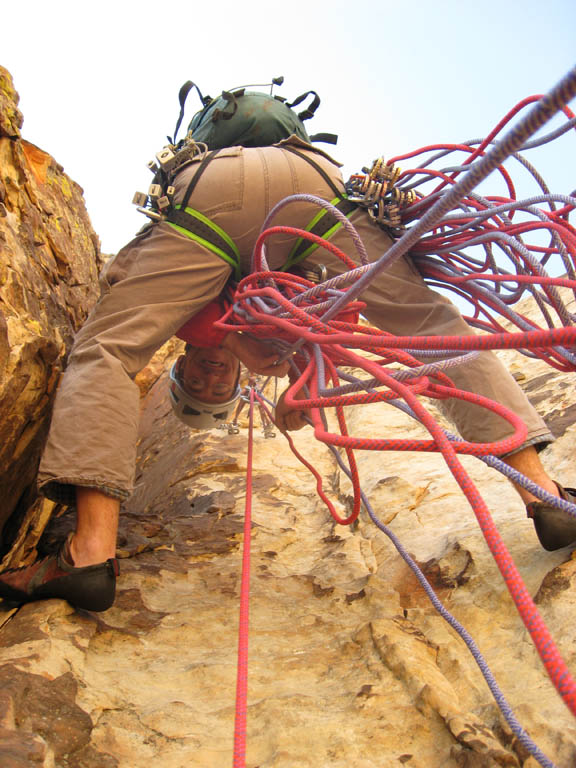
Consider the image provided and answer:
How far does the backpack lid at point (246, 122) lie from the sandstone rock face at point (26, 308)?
22.3 inches

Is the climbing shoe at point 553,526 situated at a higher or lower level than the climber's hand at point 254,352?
lower

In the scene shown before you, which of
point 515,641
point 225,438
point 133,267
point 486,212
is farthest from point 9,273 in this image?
point 225,438

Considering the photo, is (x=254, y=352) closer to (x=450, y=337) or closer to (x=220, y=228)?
(x=220, y=228)

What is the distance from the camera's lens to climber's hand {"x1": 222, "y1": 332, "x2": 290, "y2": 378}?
69.0 inches

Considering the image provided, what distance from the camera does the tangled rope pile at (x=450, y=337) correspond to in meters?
0.65

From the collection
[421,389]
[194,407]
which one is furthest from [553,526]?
[194,407]

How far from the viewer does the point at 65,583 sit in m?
1.19

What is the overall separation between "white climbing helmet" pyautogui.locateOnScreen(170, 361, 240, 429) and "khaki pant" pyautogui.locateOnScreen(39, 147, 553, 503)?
2.17ft

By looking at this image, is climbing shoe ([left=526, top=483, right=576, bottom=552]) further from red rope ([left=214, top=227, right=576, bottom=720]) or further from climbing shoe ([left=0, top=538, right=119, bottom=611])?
climbing shoe ([left=0, top=538, right=119, bottom=611])

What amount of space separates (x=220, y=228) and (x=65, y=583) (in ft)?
3.31

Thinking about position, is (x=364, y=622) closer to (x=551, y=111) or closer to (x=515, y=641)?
(x=515, y=641)

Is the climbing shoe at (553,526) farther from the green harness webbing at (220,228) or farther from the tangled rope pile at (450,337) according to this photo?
the green harness webbing at (220,228)

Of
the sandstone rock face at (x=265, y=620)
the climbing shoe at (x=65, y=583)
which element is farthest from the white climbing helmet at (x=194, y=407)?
the climbing shoe at (x=65, y=583)

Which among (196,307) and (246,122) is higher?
(246,122)
